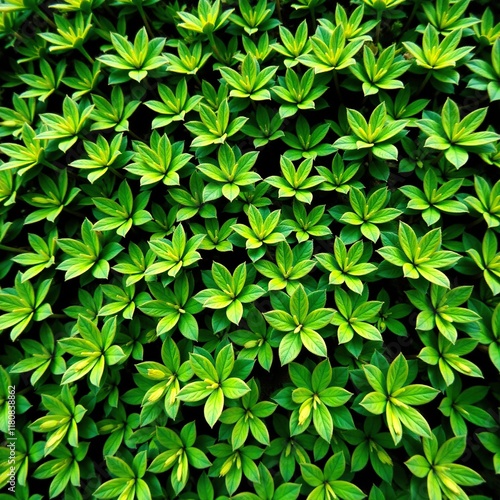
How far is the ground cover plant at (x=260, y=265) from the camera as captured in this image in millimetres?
1771

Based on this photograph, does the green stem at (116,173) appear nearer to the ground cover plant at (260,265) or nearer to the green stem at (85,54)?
the ground cover plant at (260,265)

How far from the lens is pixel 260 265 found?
6.31 feet

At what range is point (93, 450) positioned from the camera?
6.94ft

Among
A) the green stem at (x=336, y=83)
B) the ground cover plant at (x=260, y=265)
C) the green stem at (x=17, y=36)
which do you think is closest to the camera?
the ground cover plant at (x=260, y=265)

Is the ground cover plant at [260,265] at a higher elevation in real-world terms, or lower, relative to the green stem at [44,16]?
lower

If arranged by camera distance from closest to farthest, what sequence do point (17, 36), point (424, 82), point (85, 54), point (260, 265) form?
point (260, 265) → point (424, 82) → point (85, 54) → point (17, 36)

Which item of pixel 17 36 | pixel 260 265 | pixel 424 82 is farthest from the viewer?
pixel 17 36

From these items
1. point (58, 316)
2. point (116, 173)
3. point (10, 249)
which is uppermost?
point (116, 173)

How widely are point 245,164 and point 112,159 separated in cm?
72

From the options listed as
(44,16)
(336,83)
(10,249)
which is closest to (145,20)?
(44,16)

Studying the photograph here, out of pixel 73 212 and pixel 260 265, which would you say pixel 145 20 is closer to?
pixel 73 212

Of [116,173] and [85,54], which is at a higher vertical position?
[85,54]

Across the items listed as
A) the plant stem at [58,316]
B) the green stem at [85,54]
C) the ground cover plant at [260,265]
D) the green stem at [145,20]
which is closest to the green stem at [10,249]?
the ground cover plant at [260,265]

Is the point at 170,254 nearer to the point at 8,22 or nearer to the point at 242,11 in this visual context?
the point at 242,11
